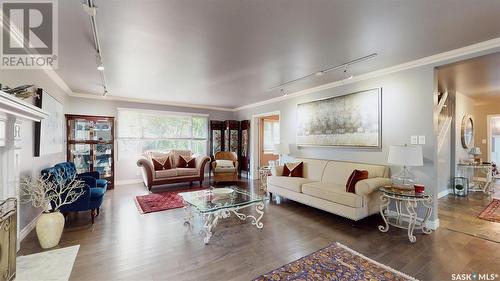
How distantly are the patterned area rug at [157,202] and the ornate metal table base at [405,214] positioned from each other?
10.8 ft

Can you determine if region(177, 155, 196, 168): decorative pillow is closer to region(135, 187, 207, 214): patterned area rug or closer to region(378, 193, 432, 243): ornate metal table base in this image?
region(135, 187, 207, 214): patterned area rug

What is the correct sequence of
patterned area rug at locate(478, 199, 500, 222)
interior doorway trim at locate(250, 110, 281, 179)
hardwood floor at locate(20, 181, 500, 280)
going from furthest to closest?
1. interior doorway trim at locate(250, 110, 281, 179)
2. patterned area rug at locate(478, 199, 500, 222)
3. hardwood floor at locate(20, 181, 500, 280)

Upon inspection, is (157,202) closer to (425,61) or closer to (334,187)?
(334,187)

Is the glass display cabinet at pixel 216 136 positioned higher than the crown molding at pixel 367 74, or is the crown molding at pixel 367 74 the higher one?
the crown molding at pixel 367 74

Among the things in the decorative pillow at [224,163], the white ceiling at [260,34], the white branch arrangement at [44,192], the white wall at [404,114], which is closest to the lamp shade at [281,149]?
the white wall at [404,114]

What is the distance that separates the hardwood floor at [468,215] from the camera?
113 inches

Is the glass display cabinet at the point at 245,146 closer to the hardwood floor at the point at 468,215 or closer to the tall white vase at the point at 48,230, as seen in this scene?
the hardwood floor at the point at 468,215

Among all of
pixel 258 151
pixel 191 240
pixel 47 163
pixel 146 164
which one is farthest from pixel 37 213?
pixel 258 151

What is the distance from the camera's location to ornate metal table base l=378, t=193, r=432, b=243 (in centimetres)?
269

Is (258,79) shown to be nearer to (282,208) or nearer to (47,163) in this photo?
(282,208)

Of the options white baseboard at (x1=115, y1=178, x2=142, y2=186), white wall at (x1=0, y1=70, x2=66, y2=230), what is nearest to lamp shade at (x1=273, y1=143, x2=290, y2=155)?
white baseboard at (x1=115, y1=178, x2=142, y2=186)

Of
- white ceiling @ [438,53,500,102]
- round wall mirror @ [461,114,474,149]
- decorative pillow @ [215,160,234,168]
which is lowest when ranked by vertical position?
decorative pillow @ [215,160,234,168]

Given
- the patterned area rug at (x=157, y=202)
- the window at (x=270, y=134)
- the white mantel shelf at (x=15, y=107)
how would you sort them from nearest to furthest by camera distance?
the white mantel shelf at (x=15, y=107) < the patterned area rug at (x=157, y=202) < the window at (x=270, y=134)

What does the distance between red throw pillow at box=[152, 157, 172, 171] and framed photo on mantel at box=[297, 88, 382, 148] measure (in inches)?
134
